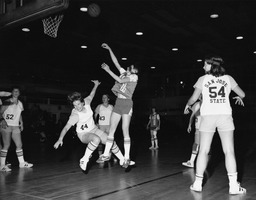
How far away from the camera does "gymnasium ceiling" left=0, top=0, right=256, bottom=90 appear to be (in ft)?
30.2

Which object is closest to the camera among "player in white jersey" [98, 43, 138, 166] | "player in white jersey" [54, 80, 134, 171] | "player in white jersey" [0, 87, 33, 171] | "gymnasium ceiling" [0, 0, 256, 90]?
"player in white jersey" [54, 80, 134, 171]

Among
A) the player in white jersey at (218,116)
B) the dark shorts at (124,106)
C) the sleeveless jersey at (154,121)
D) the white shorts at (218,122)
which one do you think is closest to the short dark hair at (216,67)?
the player in white jersey at (218,116)

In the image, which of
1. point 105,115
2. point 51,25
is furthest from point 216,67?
point 51,25

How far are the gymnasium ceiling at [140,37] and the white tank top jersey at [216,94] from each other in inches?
220

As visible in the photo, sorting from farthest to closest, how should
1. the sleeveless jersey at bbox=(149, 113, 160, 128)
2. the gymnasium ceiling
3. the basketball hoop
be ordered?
the sleeveless jersey at bbox=(149, 113, 160, 128) → the gymnasium ceiling → the basketball hoop

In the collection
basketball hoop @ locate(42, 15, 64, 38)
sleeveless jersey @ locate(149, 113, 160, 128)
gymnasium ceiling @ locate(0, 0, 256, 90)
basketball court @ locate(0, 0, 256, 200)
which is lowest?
basketball court @ locate(0, 0, 256, 200)

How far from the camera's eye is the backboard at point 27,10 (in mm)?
4109

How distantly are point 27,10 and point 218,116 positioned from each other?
327 cm

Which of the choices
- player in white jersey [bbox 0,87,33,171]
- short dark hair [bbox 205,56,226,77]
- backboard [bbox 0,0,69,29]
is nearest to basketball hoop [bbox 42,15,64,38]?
player in white jersey [bbox 0,87,33,171]

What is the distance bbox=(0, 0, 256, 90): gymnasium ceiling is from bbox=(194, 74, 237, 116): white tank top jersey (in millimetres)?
5577

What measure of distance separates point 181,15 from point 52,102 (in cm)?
1654

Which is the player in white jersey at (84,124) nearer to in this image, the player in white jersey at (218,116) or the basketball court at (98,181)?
the basketball court at (98,181)

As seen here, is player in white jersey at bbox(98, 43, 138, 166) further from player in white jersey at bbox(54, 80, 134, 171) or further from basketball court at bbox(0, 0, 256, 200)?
basketball court at bbox(0, 0, 256, 200)

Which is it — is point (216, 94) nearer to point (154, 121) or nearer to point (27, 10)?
point (27, 10)
